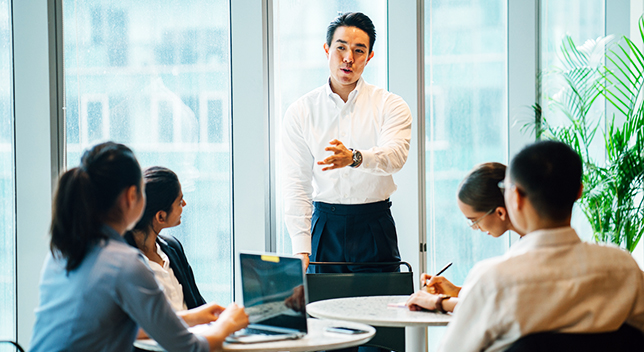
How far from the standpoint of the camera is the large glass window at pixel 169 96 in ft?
12.3

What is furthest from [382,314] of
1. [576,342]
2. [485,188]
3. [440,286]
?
[576,342]

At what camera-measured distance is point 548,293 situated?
127 centimetres

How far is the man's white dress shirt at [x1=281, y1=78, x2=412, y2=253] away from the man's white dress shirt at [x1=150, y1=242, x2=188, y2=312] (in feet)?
2.73

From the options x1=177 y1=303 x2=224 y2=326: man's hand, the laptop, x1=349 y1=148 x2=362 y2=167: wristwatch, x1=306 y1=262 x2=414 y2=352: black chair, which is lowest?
x1=306 y1=262 x2=414 y2=352: black chair

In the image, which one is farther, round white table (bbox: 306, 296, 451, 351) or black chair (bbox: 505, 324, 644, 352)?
round white table (bbox: 306, 296, 451, 351)

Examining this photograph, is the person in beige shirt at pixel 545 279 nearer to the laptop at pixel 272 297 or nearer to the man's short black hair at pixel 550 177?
the man's short black hair at pixel 550 177

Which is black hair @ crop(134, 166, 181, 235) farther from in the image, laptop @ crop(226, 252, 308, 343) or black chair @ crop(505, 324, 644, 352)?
black chair @ crop(505, 324, 644, 352)

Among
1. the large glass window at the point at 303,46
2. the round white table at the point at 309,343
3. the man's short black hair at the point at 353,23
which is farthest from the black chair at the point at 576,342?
the large glass window at the point at 303,46

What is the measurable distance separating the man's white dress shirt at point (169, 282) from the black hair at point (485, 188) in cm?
111

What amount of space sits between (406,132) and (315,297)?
96 cm

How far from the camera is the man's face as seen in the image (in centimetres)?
294

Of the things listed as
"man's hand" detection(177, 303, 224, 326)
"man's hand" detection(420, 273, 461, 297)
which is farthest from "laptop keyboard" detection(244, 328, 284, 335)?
"man's hand" detection(420, 273, 461, 297)

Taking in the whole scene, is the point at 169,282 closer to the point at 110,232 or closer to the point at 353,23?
the point at 110,232

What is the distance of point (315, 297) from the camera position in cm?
260
